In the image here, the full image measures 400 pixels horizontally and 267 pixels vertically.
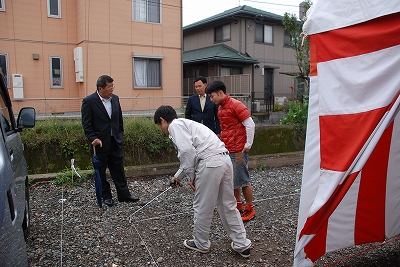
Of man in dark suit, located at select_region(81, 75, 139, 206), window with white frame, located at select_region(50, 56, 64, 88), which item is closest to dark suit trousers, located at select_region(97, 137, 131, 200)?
man in dark suit, located at select_region(81, 75, 139, 206)

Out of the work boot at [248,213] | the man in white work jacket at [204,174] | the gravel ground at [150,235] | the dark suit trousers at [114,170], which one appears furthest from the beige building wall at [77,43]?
the man in white work jacket at [204,174]

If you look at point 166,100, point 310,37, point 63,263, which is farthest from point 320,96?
point 166,100

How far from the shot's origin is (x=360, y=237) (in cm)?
295

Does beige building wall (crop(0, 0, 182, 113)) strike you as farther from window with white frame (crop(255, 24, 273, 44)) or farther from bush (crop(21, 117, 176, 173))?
window with white frame (crop(255, 24, 273, 44))

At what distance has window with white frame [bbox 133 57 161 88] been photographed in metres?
13.2

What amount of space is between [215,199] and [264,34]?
55.4ft

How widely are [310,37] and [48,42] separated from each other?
459 inches

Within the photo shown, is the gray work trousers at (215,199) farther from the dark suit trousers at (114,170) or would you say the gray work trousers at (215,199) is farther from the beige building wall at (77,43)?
the beige building wall at (77,43)

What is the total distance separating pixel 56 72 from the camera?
12.2m

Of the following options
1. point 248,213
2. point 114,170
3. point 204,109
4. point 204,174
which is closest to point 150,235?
point 204,174

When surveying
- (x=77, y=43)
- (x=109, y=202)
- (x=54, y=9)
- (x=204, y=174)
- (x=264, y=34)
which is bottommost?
(x=109, y=202)

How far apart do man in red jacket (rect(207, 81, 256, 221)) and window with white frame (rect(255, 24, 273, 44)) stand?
15281mm

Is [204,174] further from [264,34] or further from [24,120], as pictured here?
[264,34]

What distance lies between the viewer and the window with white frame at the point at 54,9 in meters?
11.8
